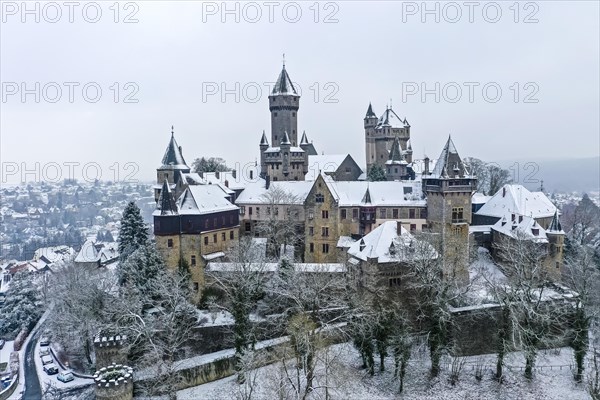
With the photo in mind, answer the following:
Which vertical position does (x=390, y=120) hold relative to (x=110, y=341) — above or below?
above

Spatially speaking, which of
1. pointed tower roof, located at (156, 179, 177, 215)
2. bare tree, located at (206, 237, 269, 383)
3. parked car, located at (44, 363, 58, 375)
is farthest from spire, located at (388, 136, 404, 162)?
parked car, located at (44, 363, 58, 375)

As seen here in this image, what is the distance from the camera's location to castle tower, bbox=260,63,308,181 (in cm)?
6150

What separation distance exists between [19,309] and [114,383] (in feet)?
103

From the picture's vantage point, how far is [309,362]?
2942cm

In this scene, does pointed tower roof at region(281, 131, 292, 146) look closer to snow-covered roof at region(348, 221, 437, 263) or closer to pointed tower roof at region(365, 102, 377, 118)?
pointed tower roof at region(365, 102, 377, 118)

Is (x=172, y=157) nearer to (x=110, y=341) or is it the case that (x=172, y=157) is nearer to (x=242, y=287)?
(x=242, y=287)

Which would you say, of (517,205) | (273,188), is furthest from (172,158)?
(517,205)

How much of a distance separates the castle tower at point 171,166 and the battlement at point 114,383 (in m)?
24.6

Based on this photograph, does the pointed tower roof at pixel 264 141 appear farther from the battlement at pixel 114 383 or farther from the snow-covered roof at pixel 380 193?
the battlement at pixel 114 383

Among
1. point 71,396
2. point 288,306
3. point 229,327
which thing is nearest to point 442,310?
point 288,306

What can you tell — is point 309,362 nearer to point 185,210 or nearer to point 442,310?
point 442,310

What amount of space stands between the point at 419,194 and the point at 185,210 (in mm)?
23521

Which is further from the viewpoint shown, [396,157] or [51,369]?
[396,157]

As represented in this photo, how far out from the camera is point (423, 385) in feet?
105
